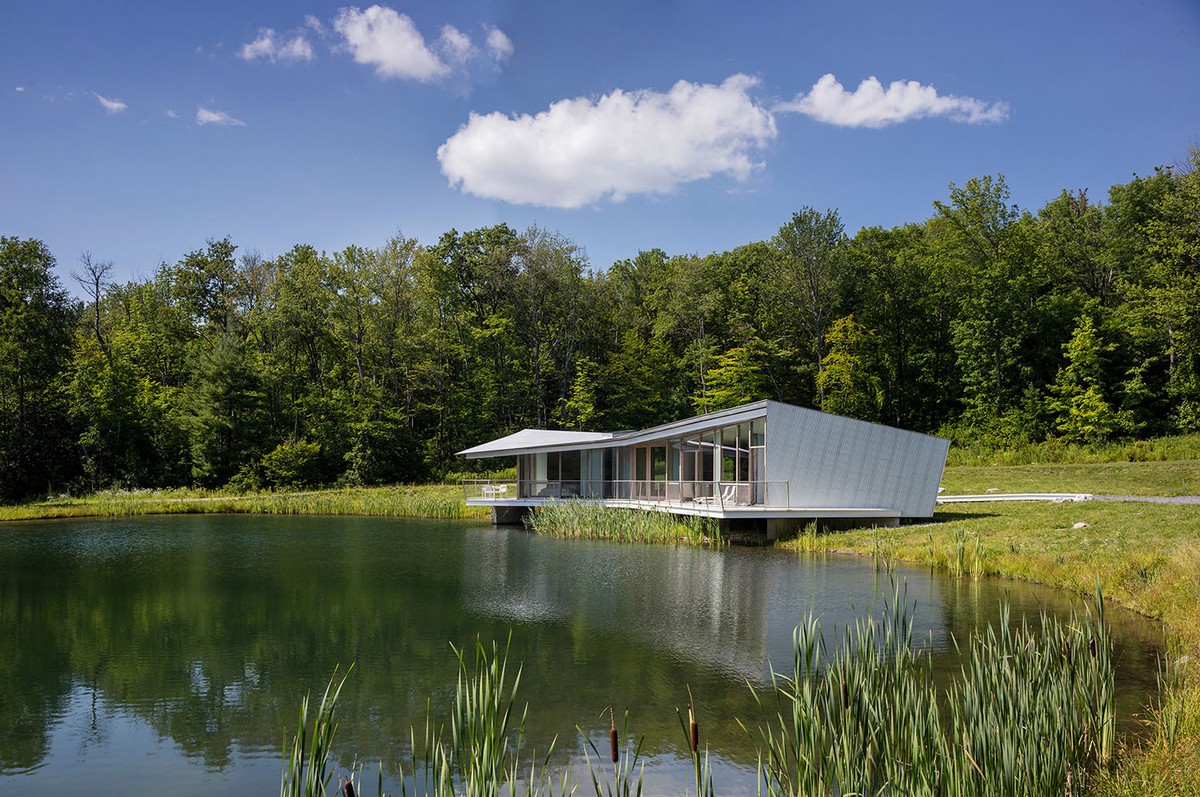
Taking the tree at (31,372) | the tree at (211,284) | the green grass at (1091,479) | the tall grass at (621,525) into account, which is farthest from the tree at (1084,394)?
the tree at (31,372)

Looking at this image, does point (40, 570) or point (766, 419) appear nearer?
point (40, 570)

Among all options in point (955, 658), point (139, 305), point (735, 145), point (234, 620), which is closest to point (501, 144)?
point (735, 145)

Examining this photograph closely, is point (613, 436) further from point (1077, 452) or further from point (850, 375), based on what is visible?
point (1077, 452)

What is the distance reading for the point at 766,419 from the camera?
2184cm

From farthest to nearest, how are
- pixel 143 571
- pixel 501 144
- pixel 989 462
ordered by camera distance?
pixel 989 462, pixel 501 144, pixel 143 571

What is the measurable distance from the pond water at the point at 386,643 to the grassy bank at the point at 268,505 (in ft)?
38.9

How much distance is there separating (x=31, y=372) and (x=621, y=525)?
3349 cm

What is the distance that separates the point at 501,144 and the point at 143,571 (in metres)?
20.4

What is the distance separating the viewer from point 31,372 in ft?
129

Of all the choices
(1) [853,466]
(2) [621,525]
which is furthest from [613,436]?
(1) [853,466]

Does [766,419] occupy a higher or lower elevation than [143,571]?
higher

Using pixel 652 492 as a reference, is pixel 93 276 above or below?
above

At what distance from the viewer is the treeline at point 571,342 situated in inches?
1492

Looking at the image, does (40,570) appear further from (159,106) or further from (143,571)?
(159,106)
